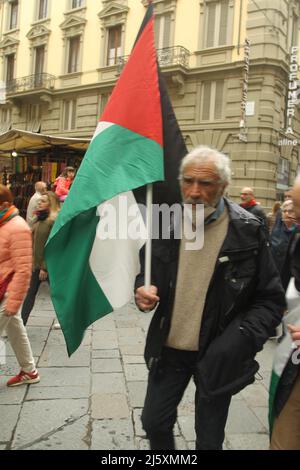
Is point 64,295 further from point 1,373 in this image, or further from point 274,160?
point 274,160

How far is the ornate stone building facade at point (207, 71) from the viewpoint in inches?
656

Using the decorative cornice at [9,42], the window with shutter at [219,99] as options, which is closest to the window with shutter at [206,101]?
the window with shutter at [219,99]

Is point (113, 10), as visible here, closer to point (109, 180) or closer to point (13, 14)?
point (13, 14)

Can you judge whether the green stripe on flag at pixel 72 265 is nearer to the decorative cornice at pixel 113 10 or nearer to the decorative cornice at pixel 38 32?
the decorative cornice at pixel 113 10

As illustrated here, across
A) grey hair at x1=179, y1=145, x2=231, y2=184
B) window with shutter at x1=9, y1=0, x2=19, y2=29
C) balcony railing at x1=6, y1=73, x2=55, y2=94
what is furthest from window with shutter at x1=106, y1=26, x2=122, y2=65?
grey hair at x1=179, y1=145, x2=231, y2=184

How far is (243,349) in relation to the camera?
78.0 inches

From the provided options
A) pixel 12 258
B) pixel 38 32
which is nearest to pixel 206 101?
pixel 38 32

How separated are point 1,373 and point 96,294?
2005 mm

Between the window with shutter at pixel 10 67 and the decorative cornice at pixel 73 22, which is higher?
the decorative cornice at pixel 73 22

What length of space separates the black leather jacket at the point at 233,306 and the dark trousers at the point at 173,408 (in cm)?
8

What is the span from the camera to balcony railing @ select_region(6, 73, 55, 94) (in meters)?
22.6

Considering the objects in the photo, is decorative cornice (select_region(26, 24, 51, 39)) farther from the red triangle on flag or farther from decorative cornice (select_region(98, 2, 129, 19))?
the red triangle on flag

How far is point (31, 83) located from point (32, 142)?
572 inches

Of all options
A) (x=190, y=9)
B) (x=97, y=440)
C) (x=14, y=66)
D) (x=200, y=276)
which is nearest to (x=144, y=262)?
(x=200, y=276)
